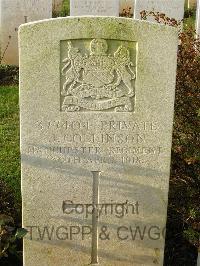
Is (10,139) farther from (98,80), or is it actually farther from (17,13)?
(17,13)

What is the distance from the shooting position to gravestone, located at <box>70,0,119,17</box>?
7.96m

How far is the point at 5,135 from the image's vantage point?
5.68 m

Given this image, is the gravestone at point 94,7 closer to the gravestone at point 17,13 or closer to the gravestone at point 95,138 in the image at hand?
the gravestone at point 17,13

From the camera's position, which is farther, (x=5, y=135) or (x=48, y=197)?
(x=5, y=135)

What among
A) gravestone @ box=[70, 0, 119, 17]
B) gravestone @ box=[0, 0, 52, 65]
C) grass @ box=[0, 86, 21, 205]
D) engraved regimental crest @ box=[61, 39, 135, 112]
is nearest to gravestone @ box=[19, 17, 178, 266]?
engraved regimental crest @ box=[61, 39, 135, 112]

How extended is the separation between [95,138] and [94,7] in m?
5.20

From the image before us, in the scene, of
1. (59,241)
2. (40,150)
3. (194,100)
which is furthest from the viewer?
(194,100)

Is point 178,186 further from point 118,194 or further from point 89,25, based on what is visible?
point 89,25

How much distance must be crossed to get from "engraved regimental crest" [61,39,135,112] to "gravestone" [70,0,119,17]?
4.99 m

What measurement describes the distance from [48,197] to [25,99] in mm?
661

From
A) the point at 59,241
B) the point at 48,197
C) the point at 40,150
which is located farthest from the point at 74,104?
the point at 59,241

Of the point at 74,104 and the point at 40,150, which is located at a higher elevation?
the point at 74,104

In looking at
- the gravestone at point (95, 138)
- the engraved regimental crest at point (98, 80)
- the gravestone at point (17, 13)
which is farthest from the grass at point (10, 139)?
the gravestone at point (17, 13)

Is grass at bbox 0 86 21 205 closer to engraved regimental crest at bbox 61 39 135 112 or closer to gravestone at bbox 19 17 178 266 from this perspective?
gravestone at bbox 19 17 178 266
